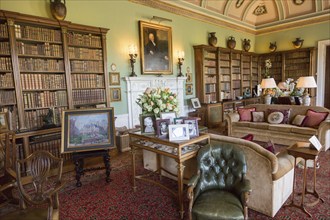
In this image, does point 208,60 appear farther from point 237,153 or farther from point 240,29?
point 237,153

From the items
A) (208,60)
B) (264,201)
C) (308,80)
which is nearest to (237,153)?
(264,201)

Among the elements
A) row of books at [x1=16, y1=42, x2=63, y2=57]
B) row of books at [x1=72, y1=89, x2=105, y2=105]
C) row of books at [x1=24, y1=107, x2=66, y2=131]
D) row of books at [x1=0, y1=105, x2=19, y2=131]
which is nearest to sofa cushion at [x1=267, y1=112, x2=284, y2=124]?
row of books at [x1=72, y1=89, x2=105, y2=105]

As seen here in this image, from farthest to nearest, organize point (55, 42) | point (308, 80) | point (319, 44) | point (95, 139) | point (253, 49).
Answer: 1. point (253, 49)
2. point (319, 44)
3. point (308, 80)
4. point (55, 42)
5. point (95, 139)

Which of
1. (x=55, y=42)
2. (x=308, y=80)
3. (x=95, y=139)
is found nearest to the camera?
(x=95, y=139)

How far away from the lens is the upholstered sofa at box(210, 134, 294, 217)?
7.06ft

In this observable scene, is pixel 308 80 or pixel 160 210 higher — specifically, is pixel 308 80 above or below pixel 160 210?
above

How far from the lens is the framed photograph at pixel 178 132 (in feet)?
7.90

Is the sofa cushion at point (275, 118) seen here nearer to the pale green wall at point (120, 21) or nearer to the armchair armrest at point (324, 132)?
the armchair armrest at point (324, 132)

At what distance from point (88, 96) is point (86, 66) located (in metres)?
0.61

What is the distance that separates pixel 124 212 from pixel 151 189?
2.00 feet

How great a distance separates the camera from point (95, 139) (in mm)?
3281

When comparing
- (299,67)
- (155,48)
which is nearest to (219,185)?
(155,48)

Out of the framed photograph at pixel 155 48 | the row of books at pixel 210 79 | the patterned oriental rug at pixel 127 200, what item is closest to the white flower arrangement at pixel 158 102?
the patterned oriental rug at pixel 127 200

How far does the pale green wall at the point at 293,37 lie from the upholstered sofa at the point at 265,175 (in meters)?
7.44
